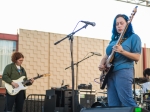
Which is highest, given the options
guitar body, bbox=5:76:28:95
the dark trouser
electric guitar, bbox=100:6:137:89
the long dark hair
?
the long dark hair

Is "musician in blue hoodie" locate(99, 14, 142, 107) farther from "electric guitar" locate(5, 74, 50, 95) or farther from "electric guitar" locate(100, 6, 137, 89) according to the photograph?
"electric guitar" locate(5, 74, 50, 95)

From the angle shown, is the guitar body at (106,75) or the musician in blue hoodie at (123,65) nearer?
the musician in blue hoodie at (123,65)

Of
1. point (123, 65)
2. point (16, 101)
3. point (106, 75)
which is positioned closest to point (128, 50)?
point (123, 65)

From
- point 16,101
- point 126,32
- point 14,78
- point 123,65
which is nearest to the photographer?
point 123,65

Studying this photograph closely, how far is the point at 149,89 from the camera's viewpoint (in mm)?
6613

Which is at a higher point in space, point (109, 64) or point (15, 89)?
point (109, 64)

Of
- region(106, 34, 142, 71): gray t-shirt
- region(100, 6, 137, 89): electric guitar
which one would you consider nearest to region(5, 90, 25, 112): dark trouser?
region(100, 6, 137, 89): electric guitar

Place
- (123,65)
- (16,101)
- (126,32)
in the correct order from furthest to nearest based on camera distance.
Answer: (16,101)
(126,32)
(123,65)

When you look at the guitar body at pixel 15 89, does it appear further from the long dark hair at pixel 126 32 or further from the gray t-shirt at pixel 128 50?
the gray t-shirt at pixel 128 50

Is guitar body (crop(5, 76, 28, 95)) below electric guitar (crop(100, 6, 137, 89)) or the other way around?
below

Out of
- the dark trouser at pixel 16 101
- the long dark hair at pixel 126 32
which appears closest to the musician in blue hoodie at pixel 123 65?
the long dark hair at pixel 126 32

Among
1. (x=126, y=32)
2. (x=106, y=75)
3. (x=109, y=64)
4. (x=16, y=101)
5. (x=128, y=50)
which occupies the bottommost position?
(x=16, y=101)

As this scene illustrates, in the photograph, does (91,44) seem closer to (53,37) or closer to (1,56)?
(53,37)

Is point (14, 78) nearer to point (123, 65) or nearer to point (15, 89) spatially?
point (15, 89)
